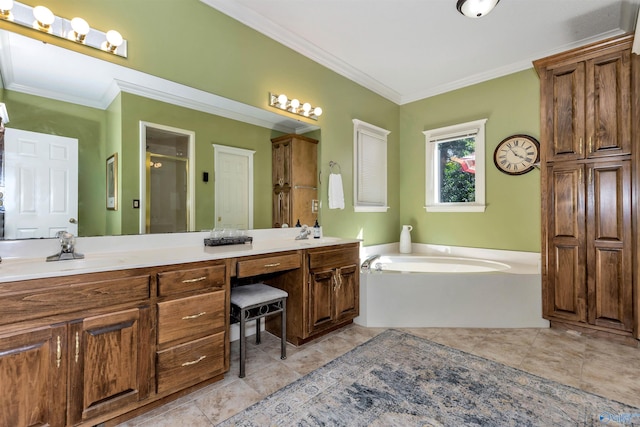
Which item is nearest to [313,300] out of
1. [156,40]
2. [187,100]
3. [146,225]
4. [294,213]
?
[294,213]

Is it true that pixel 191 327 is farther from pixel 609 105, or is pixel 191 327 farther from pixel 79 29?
pixel 609 105

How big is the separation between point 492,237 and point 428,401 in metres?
2.43

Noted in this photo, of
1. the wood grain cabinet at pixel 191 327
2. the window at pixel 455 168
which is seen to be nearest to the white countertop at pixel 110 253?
the wood grain cabinet at pixel 191 327

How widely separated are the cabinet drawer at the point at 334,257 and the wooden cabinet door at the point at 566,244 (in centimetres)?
173

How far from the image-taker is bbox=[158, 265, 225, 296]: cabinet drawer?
5.09 ft

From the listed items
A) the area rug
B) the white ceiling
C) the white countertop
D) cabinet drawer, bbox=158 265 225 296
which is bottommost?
the area rug

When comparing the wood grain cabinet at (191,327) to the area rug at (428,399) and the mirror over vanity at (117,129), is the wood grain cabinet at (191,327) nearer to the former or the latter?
the area rug at (428,399)

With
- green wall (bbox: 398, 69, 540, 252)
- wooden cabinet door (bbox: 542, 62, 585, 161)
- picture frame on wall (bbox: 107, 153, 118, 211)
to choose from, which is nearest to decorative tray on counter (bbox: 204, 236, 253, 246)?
picture frame on wall (bbox: 107, 153, 118, 211)

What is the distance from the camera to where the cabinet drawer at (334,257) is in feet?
7.75

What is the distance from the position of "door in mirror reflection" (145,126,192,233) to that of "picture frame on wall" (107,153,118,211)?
170 millimetres

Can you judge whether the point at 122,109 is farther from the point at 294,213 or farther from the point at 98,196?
the point at 294,213

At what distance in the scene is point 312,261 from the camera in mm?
2340

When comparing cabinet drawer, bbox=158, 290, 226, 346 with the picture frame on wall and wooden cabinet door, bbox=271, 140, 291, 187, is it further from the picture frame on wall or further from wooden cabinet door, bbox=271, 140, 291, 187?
wooden cabinet door, bbox=271, 140, 291, 187

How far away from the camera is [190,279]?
1648 millimetres
